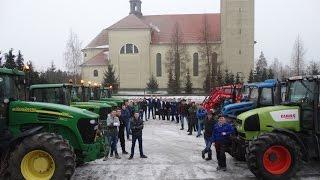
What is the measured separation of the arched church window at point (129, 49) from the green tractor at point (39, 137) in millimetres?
62758

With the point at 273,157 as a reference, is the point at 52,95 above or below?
above

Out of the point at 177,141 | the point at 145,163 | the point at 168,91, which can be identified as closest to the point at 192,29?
the point at 168,91

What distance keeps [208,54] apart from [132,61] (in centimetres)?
1141

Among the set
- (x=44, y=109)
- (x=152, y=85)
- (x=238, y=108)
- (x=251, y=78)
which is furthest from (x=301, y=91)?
(x=152, y=85)

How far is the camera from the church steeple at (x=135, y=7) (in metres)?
80.7

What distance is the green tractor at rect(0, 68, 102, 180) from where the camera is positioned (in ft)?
34.3

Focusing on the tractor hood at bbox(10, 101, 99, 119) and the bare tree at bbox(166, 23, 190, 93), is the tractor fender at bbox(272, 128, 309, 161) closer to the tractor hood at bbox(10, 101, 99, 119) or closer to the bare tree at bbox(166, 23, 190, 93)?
the tractor hood at bbox(10, 101, 99, 119)

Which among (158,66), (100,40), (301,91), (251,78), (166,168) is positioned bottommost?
(166,168)

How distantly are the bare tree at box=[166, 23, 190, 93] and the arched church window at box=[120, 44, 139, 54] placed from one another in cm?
482

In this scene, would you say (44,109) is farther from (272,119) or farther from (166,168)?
(272,119)

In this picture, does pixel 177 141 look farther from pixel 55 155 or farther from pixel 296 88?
pixel 55 155

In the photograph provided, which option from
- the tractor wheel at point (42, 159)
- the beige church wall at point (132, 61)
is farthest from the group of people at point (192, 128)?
the beige church wall at point (132, 61)

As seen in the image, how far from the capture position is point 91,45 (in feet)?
267

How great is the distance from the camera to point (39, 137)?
1052 centimetres
